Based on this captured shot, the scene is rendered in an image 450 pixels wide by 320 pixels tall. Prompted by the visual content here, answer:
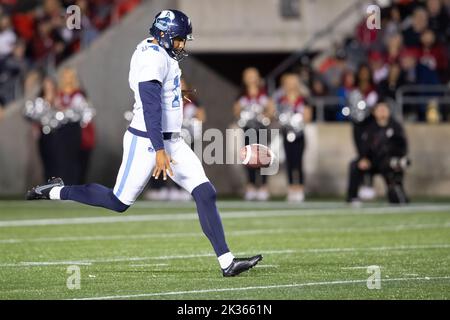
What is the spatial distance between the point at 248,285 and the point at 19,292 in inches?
58.8

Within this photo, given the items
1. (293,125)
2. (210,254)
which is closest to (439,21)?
(293,125)

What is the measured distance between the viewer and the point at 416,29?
20875mm

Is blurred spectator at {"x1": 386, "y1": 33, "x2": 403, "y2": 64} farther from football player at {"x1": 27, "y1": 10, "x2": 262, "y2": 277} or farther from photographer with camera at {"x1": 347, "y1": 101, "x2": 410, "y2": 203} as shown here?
football player at {"x1": 27, "y1": 10, "x2": 262, "y2": 277}

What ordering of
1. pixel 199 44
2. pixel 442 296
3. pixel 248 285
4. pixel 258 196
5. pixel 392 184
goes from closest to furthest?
pixel 442 296
pixel 248 285
pixel 392 184
pixel 258 196
pixel 199 44

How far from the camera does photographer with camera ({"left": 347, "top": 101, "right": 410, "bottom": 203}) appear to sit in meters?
17.7

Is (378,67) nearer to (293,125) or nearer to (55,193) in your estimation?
(293,125)

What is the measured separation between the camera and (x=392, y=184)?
1781 cm

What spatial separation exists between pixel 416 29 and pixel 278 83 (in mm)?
2721

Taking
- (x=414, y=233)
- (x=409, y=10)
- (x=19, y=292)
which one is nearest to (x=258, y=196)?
(x=409, y=10)

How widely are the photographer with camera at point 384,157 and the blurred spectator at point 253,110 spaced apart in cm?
191

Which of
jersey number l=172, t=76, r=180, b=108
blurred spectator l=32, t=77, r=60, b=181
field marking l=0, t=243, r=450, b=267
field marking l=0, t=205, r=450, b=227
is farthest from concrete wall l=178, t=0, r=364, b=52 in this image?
jersey number l=172, t=76, r=180, b=108

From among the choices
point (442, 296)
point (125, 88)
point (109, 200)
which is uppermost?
point (125, 88)

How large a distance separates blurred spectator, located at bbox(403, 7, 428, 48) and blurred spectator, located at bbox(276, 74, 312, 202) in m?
2.61

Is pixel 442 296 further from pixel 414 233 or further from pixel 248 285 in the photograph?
pixel 414 233
